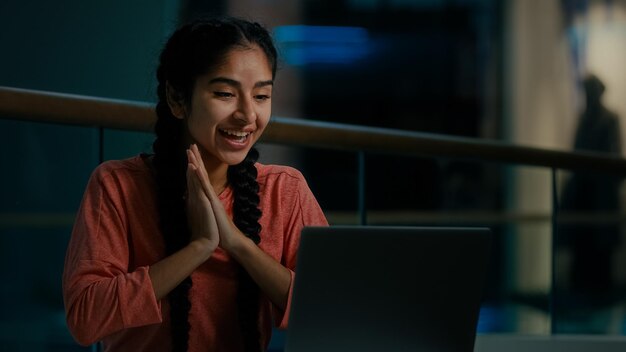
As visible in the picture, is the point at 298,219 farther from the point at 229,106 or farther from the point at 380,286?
the point at 380,286

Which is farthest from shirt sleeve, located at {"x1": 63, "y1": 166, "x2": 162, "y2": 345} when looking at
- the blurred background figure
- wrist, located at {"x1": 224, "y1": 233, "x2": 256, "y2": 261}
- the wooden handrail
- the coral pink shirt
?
the blurred background figure

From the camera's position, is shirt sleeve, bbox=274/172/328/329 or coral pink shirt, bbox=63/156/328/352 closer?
coral pink shirt, bbox=63/156/328/352

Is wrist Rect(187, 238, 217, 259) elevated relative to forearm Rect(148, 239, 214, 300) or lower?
elevated

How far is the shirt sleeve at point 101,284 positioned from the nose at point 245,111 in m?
0.21

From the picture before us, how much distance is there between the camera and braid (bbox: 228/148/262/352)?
1.43 m

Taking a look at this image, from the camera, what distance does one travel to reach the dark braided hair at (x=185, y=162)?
4.67 feet

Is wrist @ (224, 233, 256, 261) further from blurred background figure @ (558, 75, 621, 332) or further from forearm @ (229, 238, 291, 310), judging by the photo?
A: blurred background figure @ (558, 75, 621, 332)

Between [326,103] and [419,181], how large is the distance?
260 cm

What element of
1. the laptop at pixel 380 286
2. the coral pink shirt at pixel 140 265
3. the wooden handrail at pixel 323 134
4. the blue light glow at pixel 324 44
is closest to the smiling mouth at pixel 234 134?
the coral pink shirt at pixel 140 265

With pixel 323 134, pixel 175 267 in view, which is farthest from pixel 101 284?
pixel 323 134

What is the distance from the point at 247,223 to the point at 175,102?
7.9 inches

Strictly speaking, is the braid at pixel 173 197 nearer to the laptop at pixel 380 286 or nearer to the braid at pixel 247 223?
the braid at pixel 247 223

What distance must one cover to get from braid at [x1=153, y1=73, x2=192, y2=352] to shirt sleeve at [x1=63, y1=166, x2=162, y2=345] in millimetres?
53

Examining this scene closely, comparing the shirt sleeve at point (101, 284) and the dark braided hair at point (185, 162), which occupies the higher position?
the dark braided hair at point (185, 162)
